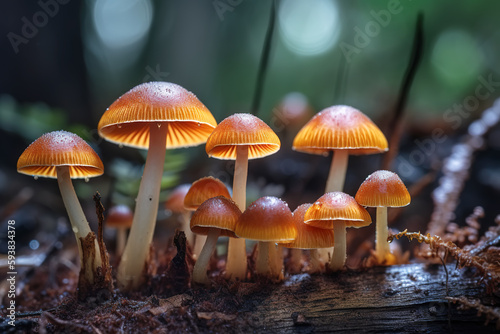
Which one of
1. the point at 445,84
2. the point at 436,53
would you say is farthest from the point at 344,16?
the point at 445,84

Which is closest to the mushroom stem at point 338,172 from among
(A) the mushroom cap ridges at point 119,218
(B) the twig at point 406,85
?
(B) the twig at point 406,85

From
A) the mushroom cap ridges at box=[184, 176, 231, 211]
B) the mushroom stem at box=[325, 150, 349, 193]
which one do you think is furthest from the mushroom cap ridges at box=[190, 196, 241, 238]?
the mushroom stem at box=[325, 150, 349, 193]

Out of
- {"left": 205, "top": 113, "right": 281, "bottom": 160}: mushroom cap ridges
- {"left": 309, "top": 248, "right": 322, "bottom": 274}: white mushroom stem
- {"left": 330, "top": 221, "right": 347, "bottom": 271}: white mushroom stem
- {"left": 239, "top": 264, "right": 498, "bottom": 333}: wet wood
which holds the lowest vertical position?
{"left": 239, "top": 264, "right": 498, "bottom": 333}: wet wood

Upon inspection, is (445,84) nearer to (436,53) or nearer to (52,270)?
(436,53)

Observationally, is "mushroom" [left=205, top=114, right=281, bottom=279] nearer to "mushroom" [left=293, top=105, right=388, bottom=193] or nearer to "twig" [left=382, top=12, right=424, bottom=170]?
"mushroom" [left=293, top=105, right=388, bottom=193]

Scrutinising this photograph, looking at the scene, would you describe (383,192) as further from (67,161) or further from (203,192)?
(67,161)

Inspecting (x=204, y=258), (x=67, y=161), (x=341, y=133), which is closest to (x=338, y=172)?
(x=341, y=133)
